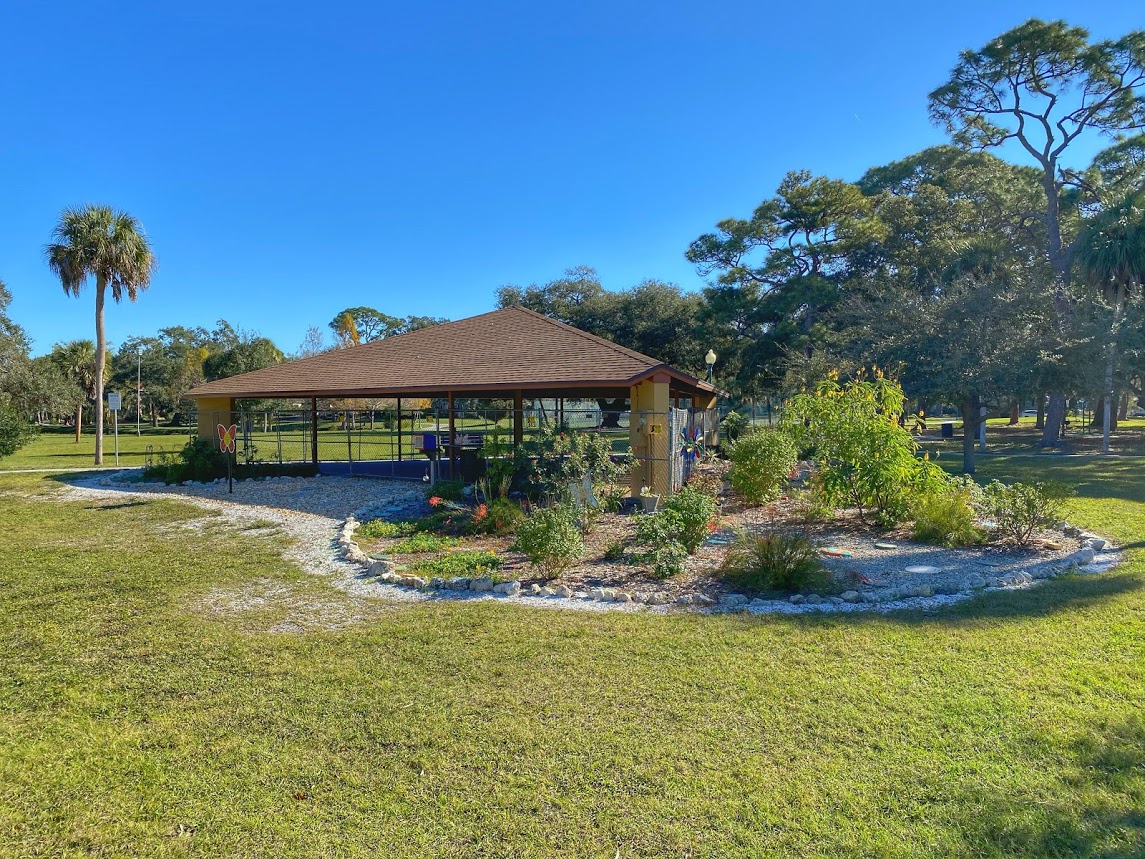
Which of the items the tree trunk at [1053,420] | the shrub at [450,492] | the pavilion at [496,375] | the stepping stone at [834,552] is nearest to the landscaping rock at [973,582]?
the stepping stone at [834,552]

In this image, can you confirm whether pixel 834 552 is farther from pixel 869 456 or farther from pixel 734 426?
pixel 734 426

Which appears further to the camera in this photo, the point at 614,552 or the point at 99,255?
the point at 99,255

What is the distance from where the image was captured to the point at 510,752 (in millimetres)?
3213

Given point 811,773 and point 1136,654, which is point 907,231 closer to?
point 1136,654

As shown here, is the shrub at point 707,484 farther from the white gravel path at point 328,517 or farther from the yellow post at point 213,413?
the yellow post at point 213,413

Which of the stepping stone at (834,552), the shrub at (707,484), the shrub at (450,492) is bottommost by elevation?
the stepping stone at (834,552)

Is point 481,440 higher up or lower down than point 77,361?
lower down

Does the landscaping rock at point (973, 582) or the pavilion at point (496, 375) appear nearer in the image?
the landscaping rock at point (973, 582)

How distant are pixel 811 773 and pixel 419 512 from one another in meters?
9.12

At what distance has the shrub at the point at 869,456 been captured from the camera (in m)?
8.59

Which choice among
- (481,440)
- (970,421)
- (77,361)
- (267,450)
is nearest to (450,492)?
(481,440)

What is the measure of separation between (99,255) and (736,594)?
23351 mm

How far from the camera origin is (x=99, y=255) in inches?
786

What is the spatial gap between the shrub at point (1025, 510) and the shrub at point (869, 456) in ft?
2.78
